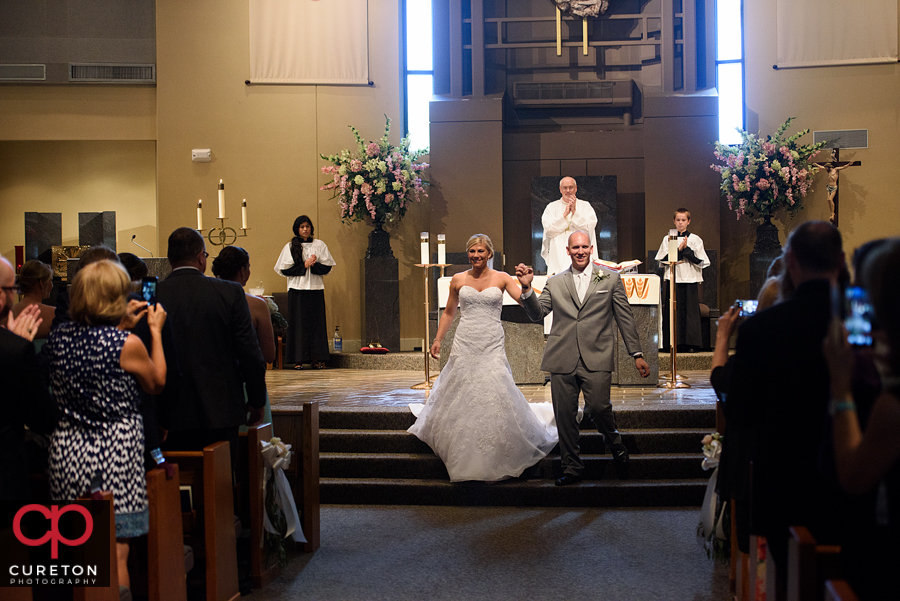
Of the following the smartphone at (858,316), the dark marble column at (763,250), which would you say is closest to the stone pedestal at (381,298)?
A: the dark marble column at (763,250)

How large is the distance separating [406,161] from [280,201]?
2014 mm

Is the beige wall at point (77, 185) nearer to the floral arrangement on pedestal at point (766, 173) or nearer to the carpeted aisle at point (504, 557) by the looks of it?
the floral arrangement on pedestal at point (766, 173)

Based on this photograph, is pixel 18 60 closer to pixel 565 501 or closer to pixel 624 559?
pixel 565 501

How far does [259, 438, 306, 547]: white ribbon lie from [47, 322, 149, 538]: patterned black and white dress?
43.7 inches

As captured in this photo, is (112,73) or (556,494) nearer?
(556,494)

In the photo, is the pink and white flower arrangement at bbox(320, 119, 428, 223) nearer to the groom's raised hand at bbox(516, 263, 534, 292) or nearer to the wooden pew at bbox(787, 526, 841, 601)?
the groom's raised hand at bbox(516, 263, 534, 292)

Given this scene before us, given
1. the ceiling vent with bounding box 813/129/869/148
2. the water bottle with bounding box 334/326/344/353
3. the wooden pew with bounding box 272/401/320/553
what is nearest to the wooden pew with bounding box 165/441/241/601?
the wooden pew with bounding box 272/401/320/553

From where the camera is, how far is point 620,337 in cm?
732

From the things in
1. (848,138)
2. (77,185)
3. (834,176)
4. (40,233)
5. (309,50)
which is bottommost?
(40,233)

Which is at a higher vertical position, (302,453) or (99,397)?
(99,397)

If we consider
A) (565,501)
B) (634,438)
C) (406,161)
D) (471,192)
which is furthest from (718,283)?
(565,501)

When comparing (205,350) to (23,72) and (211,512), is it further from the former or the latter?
(23,72)

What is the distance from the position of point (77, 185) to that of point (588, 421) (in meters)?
9.37

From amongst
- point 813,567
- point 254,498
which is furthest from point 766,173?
point 813,567
